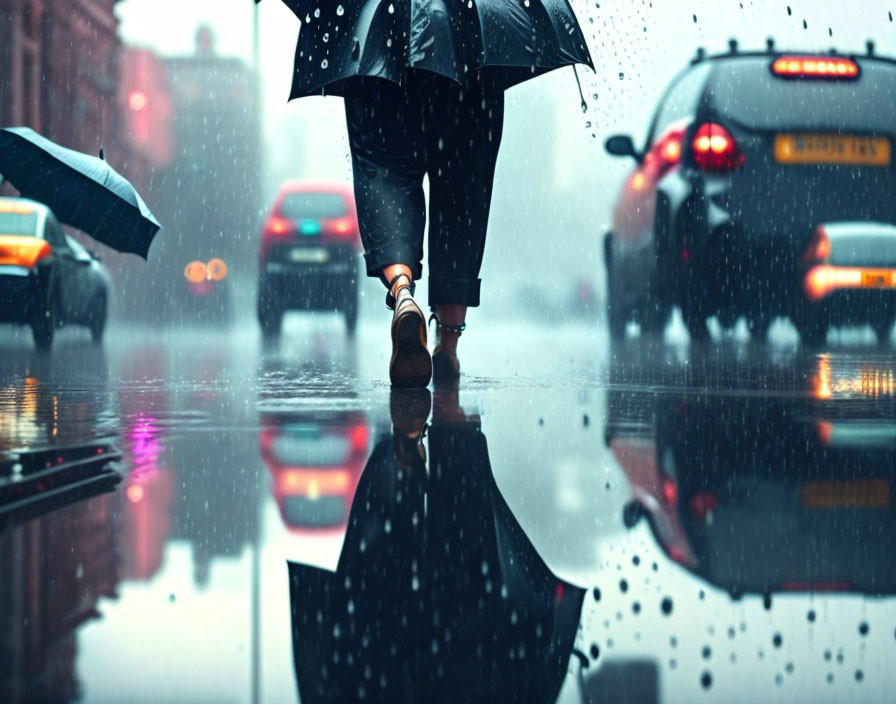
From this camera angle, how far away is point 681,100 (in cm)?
955

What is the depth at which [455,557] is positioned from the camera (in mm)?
2172

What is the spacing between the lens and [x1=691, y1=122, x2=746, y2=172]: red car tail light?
29.8 feet

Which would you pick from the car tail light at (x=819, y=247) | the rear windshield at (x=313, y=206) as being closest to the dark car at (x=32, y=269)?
the rear windshield at (x=313, y=206)

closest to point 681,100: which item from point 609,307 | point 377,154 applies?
point 609,307

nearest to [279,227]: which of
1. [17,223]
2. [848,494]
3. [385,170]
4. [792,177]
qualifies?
[17,223]

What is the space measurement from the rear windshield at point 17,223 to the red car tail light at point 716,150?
5603mm

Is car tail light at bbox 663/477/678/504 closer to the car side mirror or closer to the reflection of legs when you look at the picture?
the reflection of legs

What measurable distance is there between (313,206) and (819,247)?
366 inches

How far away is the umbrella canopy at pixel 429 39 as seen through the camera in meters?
4.94

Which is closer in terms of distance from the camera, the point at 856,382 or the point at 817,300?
the point at 856,382

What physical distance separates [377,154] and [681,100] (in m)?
4.77

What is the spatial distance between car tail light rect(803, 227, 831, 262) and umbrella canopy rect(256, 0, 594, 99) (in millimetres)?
4144

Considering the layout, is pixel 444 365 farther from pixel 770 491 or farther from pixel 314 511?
pixel 314 511

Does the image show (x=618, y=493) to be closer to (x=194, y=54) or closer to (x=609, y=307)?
(x=609, y=307)
